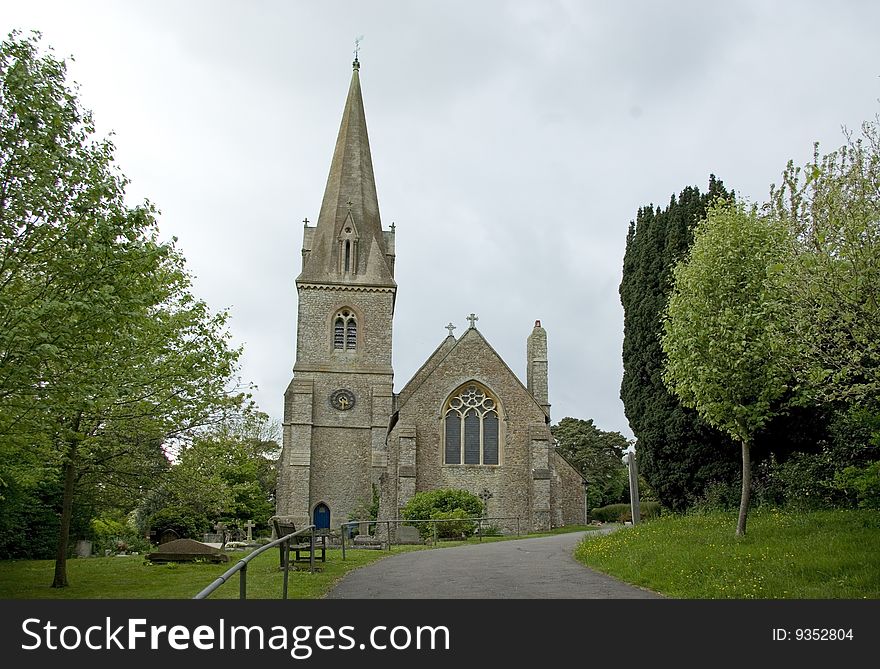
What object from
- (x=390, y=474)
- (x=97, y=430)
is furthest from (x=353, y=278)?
(x=97, y=430)

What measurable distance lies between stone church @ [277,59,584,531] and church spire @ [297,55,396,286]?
0.28ft

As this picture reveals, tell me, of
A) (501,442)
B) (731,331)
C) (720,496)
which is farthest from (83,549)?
(731,331)

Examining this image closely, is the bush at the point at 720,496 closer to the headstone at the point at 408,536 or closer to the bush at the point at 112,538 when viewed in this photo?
the headstone at the point at 408,536

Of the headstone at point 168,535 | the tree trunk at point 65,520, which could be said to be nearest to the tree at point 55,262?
the tree trunk at point 65,520

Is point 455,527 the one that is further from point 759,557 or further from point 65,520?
point 759,557

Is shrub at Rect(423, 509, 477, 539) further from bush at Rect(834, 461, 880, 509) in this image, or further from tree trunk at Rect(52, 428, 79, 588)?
bush at Rect(834, 461, 880, 509)

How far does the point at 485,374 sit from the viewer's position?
3875 cm

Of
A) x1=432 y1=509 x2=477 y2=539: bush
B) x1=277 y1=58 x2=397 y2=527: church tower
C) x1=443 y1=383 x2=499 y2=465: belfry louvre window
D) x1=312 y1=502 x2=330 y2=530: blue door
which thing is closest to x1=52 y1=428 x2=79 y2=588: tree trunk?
x1=432 y1=509 x2=477 y2=539: bush

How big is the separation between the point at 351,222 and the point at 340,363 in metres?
8.28

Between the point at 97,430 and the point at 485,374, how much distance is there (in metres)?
23.5

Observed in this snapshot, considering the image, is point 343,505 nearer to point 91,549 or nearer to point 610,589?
point 91,549

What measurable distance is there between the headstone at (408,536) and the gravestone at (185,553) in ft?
21.7

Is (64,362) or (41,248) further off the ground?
(41,248)
